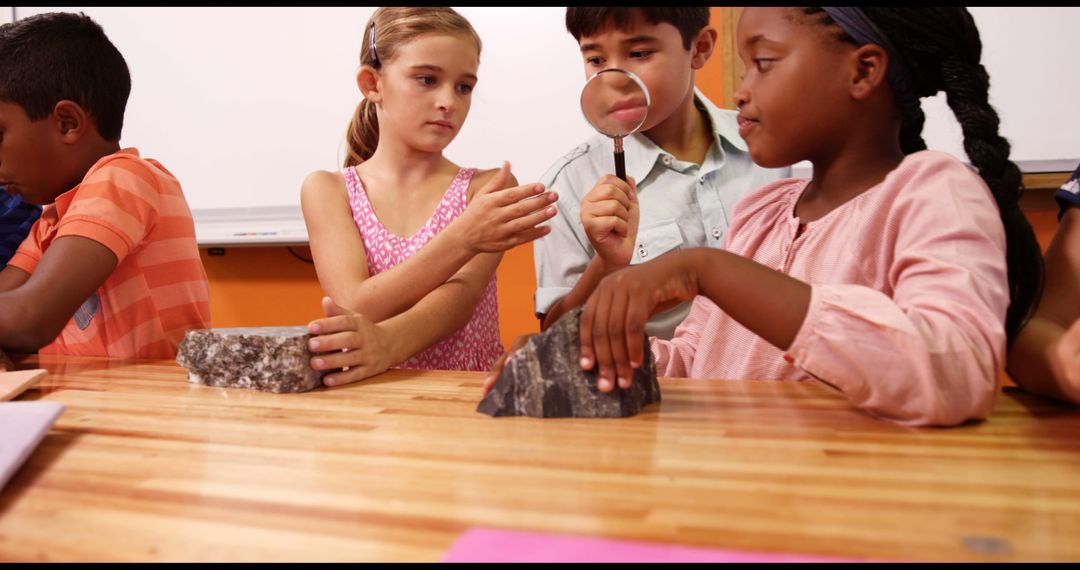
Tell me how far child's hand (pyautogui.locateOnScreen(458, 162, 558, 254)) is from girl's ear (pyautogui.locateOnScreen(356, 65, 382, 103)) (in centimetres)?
62

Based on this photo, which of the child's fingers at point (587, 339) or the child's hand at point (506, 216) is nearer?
the child's fingers at point (587, 339)

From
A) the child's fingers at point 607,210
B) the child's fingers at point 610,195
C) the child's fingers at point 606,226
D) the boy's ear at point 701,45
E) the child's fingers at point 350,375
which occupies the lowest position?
the child's fingers at point 350,375

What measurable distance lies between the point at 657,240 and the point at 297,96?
101 inches

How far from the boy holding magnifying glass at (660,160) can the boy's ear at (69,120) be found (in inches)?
41.6

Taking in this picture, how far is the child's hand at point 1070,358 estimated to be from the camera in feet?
3.33

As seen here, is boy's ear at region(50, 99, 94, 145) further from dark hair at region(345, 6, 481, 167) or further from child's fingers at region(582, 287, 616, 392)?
child's fingers at region(582, 287, 616, 392)

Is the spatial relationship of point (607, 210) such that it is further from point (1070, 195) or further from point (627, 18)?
point (1070, 195)

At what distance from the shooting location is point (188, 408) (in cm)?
110

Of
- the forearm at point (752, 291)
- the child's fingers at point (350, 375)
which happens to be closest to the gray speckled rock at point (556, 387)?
the forearm at point (752, 291)

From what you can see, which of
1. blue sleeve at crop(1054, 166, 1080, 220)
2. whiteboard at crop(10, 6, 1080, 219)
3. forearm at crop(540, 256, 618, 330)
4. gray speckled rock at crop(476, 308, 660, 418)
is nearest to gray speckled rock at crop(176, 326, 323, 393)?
gray speckled rock at crop(476, 308, 660, 418)

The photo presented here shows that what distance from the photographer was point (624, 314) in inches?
39.4

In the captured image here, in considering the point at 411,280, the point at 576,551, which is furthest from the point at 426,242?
the point at 576,551

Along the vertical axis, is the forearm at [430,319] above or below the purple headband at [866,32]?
below

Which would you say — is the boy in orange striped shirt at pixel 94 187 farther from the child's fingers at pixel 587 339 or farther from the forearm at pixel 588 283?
the child's fingers at pixel 587 339
